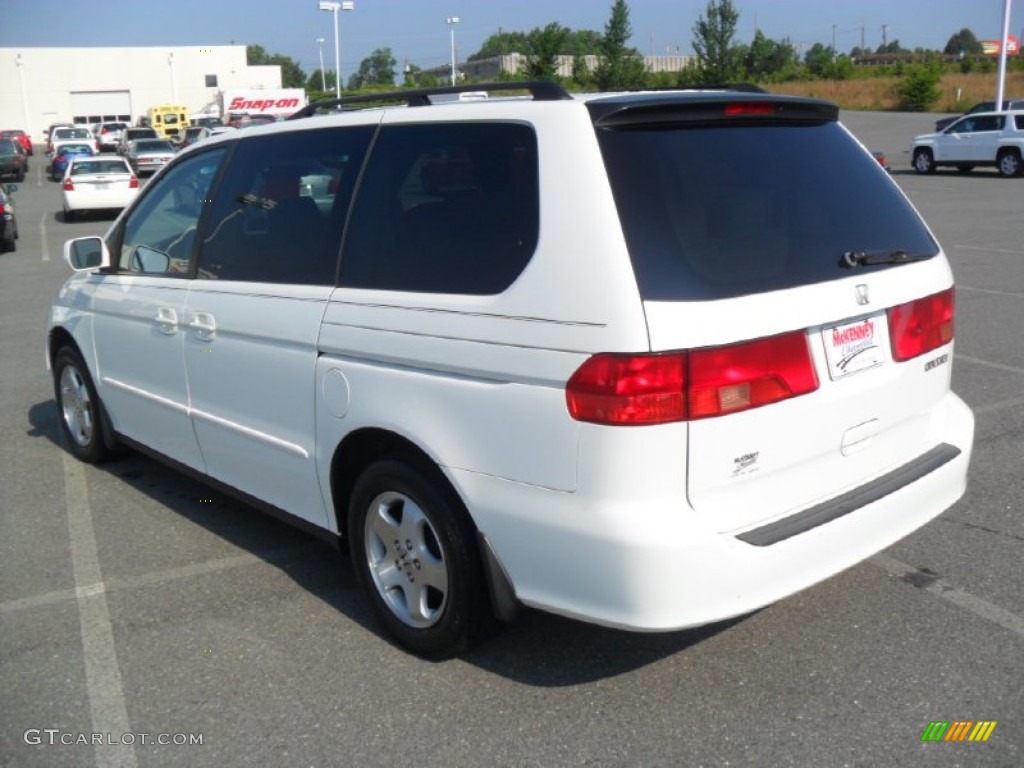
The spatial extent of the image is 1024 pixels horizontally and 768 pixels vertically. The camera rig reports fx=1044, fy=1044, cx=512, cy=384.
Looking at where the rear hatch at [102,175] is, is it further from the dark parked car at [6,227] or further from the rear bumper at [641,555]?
the rear bumper at [641,555]

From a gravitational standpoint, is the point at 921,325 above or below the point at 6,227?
above

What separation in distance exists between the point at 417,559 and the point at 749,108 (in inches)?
74.2

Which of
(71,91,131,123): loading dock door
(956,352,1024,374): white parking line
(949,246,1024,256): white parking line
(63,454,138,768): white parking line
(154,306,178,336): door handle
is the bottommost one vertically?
(63,454,138,768): white parking line

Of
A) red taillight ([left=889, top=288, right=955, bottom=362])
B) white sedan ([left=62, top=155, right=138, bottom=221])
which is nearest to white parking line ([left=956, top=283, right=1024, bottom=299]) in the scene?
red taillight ([left=889, top=288, right=955, bottom=362])

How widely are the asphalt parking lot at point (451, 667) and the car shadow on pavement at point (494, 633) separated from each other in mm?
12

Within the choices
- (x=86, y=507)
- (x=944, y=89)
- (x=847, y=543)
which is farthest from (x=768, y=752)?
(x=944, y=89)

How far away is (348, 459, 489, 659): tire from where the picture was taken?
3404mm

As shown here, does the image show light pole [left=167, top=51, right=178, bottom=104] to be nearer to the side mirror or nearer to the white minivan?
the side mirror

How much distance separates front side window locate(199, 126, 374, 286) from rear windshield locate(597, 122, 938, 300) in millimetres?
1236

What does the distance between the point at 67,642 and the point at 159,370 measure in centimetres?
142

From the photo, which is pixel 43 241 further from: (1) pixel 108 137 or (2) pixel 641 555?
(1) pixel 108 137

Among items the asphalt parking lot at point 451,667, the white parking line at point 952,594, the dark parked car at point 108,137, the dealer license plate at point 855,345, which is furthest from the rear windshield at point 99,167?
the dark parked car at point 108,137

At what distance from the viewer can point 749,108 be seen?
3416mm

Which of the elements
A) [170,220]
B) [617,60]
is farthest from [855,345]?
[617,60]
